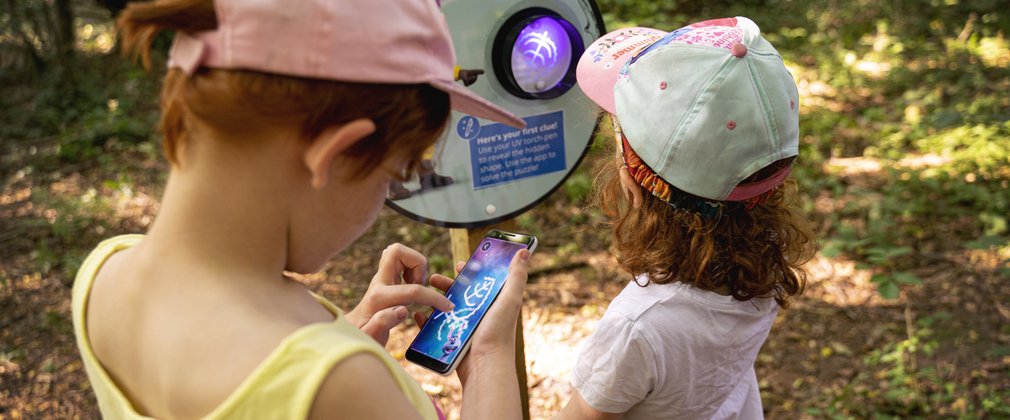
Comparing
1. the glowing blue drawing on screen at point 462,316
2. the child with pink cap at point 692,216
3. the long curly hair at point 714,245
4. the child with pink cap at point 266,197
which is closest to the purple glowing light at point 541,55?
the child with pink cap at point 692,216

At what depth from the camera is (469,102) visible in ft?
3.39

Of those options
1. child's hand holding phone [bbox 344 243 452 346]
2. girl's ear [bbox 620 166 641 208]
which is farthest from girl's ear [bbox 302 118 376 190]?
girl's ear [bbox 620 166 641 208]

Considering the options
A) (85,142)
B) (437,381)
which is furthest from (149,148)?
(437,381)

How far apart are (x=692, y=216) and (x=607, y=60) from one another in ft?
1.24

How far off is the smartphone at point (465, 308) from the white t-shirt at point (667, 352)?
236 mm

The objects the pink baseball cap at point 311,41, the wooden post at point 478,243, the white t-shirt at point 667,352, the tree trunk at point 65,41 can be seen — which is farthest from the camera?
the tree trunk at point 65,41

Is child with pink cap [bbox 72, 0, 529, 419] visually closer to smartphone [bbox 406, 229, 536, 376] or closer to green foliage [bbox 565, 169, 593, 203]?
smartphone [bbox 406, 229, 536, 376]

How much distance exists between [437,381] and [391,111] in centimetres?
282

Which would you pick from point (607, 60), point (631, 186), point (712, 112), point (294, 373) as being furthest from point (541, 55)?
point (294, 373)

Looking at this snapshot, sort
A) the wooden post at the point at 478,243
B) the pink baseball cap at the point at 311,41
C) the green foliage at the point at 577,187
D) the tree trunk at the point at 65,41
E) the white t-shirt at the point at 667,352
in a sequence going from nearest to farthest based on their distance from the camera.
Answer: the pink baseball cap at the point at 311,41
the white t-shirt at the point at 667,352
the wooden post at the point at 478,243
the green foliage at the point at 577,187
the tree trunk at the point at 65,41

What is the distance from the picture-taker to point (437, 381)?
3.55m

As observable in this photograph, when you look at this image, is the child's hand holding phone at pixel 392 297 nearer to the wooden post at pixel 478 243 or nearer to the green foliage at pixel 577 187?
the wooden post at pixel 478 243

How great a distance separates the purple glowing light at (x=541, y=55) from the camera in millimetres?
1721

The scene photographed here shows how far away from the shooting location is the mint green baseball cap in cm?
133
